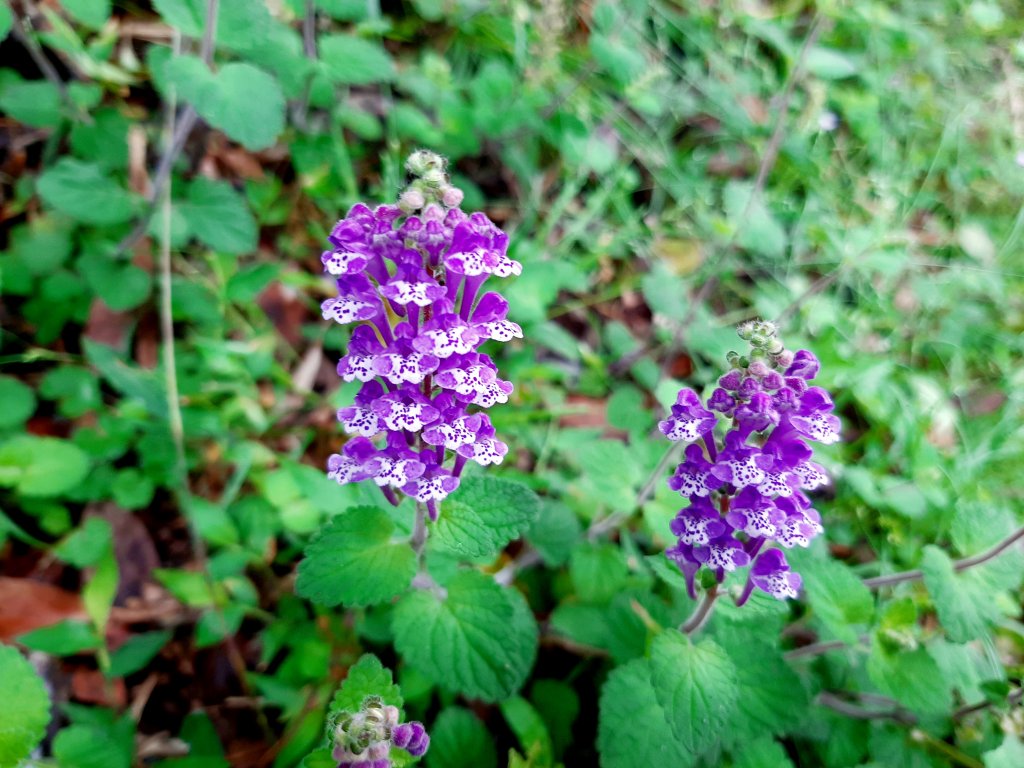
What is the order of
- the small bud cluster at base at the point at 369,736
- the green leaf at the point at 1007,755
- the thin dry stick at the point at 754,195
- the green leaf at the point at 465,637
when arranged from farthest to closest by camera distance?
the thin dry stick at the point at 754,195 → the green leaf at the point at 1007,755 → the green leaf at the point at 465,637 → the small bud cluster at base at the point at 369,736

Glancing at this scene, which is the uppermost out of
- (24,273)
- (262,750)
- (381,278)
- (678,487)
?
(381,278)

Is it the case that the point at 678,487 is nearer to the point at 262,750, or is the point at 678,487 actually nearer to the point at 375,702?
the point at 375,702

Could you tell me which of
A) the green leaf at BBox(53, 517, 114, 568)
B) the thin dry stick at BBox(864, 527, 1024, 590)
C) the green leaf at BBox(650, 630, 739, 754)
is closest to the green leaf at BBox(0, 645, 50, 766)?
the green leaf at BBox(53, 517, 114, 568)

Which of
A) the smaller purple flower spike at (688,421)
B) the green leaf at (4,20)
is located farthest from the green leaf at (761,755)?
the green leaf at (4,20)

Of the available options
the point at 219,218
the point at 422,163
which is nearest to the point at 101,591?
the point at 219,218

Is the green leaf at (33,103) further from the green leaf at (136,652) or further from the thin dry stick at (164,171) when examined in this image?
the green leaf at (136,652)

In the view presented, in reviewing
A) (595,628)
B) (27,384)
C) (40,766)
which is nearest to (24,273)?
(27,384)
